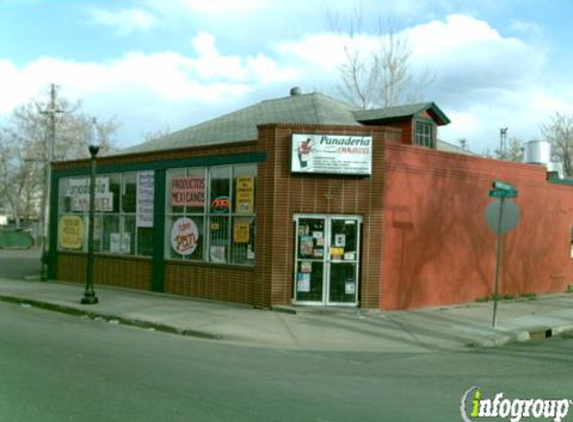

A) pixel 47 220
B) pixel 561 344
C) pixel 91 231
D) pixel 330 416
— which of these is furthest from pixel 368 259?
pixel 47 220

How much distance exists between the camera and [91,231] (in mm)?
15906

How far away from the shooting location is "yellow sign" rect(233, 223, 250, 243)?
16.4 m

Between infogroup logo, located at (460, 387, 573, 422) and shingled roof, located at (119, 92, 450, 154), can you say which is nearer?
infogroup logo, located at (460, 387, 573, 422)

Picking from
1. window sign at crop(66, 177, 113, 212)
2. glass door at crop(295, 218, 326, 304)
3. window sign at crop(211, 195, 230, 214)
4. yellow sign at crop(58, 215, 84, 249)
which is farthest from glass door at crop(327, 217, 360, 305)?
yellow sign at crop(58, 215, 84, 249)

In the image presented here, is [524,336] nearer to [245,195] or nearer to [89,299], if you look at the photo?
[245,195]

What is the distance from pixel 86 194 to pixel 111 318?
8.28 m

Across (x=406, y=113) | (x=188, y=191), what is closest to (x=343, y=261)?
(x=188, y=191)

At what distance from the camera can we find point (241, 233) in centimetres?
1650

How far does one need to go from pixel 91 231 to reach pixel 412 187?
834 cm

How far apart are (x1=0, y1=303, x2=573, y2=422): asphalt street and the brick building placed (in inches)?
168

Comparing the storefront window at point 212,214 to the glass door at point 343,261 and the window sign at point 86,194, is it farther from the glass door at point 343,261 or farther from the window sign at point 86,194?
the window sign at point 86,194

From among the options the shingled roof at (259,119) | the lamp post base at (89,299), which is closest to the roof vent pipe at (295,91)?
the shingled roof at (259,119)

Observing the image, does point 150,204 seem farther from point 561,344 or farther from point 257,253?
point 561,344

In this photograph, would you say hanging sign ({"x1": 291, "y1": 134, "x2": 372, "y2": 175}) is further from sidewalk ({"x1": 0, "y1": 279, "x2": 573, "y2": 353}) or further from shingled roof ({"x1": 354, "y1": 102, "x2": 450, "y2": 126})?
shingled roof ({"x1": 354, "y1": 102, "x2": 450, "y2": 126})
